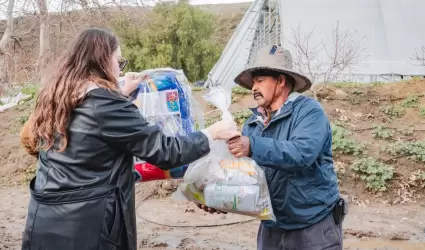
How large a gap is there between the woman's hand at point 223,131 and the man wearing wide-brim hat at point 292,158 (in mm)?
35

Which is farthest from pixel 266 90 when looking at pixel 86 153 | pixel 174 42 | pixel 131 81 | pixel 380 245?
pixel 174 42

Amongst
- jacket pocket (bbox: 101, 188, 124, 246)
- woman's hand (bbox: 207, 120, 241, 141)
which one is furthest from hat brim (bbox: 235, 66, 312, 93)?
jacket pocket (bbox: 101, 188, 124, 246)

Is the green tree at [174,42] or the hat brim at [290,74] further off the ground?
the hat brim at [290,74]

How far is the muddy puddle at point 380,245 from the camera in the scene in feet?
16.8

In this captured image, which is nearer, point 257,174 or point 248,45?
point 257,174

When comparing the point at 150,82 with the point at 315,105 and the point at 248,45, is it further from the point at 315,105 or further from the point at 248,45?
the point at 248,45

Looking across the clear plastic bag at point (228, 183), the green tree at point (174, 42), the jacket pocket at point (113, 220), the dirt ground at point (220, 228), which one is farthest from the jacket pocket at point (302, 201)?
the green tree at point (174, 42)

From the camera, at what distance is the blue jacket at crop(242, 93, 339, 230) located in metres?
2.01

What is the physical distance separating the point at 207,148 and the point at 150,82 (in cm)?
66

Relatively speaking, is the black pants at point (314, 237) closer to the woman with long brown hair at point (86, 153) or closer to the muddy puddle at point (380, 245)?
the woman with long brown hair at point (86, 153)

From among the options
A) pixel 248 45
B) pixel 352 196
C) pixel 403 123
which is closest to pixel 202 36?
pixel 248 45

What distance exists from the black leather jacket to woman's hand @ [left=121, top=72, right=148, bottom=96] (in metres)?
0.59

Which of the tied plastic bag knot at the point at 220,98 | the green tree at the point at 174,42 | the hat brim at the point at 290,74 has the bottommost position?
the green tree at the point at 174,42

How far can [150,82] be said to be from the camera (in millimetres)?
2418
